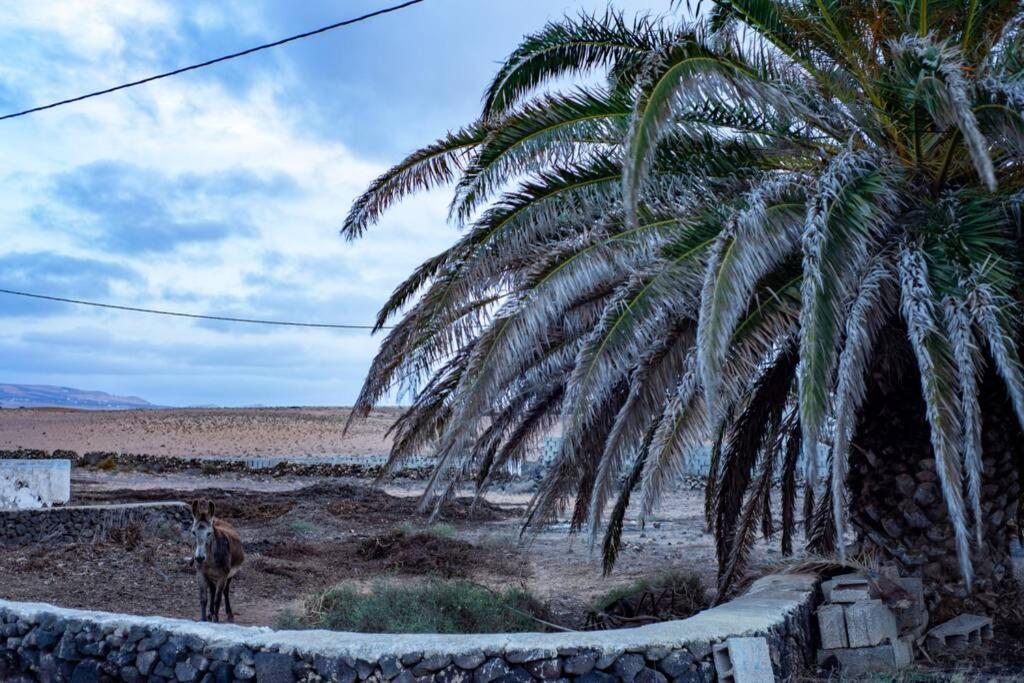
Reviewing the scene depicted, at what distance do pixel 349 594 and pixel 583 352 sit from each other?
16.2 feet

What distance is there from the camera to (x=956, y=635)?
8.09 meters

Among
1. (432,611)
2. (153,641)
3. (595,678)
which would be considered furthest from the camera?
(432,611)

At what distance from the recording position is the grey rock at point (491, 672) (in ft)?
20.0

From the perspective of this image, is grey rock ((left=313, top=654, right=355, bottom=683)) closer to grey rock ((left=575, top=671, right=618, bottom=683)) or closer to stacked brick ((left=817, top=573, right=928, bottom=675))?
grey rock ((left=575, top=671, right=618, bottom=683))

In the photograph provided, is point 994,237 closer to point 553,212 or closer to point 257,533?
point 553,212

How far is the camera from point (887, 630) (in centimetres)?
Answer: 752

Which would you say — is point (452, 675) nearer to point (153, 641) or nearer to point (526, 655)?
point (526, 655)

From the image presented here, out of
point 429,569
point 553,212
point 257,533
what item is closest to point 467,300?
point 553,212

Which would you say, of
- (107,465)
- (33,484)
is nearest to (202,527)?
(33,484)

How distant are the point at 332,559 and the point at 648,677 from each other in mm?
11414

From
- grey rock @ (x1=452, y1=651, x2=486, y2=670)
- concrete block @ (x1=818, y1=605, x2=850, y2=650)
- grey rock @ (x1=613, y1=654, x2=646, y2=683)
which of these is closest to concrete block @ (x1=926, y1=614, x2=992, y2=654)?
concrete block @ (x1=818, y1=605, x2=850, y2=650)

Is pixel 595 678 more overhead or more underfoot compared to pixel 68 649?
more overhead

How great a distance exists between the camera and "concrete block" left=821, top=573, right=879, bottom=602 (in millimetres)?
7645

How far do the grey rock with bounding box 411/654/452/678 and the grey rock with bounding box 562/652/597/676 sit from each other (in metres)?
0.71
